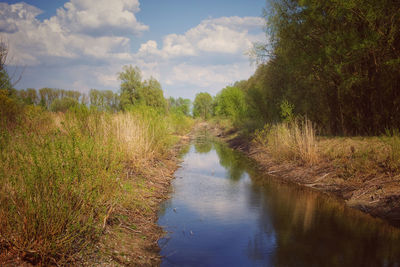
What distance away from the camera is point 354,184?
867cm

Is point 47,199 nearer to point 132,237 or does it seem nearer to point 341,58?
point 132,237

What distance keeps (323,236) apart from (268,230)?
4.00 feet

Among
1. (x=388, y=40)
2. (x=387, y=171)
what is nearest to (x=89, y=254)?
(x=387, y=171)

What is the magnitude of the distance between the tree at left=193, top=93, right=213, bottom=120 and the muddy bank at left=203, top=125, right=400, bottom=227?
83.4 metres

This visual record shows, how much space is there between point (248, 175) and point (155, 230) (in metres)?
7.17

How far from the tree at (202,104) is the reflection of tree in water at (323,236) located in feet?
286

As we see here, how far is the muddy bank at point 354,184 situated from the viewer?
7.15 metres

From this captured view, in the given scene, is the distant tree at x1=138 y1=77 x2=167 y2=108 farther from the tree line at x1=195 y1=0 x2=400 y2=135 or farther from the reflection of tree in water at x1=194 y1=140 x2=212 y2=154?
the tree line at x1=195 y1=0 x2=400 y2=135

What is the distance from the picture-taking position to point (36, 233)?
3680 millimetres

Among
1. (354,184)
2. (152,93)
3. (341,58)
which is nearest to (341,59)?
(341,58)

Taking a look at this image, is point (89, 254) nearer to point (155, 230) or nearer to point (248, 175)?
point (155, 230)

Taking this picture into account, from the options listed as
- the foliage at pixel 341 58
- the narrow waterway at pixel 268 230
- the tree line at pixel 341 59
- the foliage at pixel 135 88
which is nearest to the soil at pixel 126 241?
the narrow waterway at pixel 268 230

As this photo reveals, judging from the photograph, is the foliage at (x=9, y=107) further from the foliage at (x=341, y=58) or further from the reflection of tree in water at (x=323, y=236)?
the foliage at (x=341, y=58)

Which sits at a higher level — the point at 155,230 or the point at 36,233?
the point at 36,233
